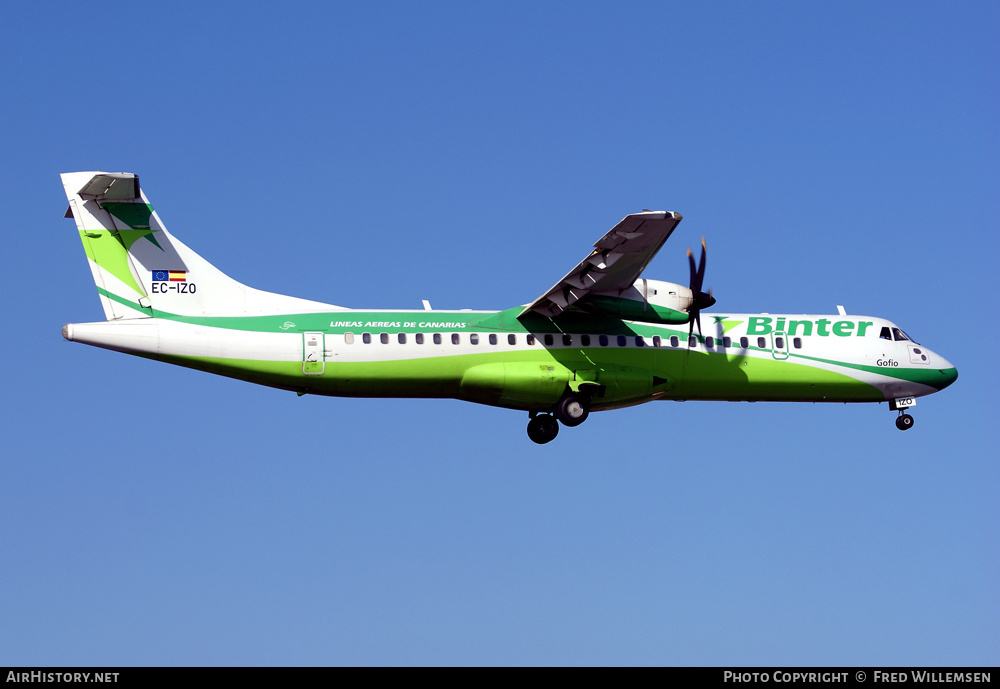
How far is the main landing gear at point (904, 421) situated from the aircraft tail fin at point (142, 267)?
1529 centimetres

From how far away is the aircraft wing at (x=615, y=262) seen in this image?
26.1 metres

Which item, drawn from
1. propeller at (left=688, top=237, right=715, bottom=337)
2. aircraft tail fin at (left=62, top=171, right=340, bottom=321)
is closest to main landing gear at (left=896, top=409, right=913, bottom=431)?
propeller at (left=688, top=237, right=715, bottom=337)

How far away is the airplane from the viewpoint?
27.1m

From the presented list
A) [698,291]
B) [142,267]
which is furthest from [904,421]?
[142,267]

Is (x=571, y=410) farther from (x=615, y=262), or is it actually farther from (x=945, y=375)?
(x=945, y=375)

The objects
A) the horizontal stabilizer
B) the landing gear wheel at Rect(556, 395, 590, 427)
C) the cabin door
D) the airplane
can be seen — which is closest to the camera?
the horizontal stabilizer

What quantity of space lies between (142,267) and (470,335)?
762 centimetres

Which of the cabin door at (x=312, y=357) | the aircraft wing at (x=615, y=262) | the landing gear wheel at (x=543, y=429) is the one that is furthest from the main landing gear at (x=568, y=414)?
the cabin door at (x=312, y=357)

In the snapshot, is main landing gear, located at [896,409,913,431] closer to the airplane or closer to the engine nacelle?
the airplane

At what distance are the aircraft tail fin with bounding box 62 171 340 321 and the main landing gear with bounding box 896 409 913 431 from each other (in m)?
15.3

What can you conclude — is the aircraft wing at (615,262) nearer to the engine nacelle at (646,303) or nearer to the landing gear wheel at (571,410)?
the engine nacelle at (646,303)
